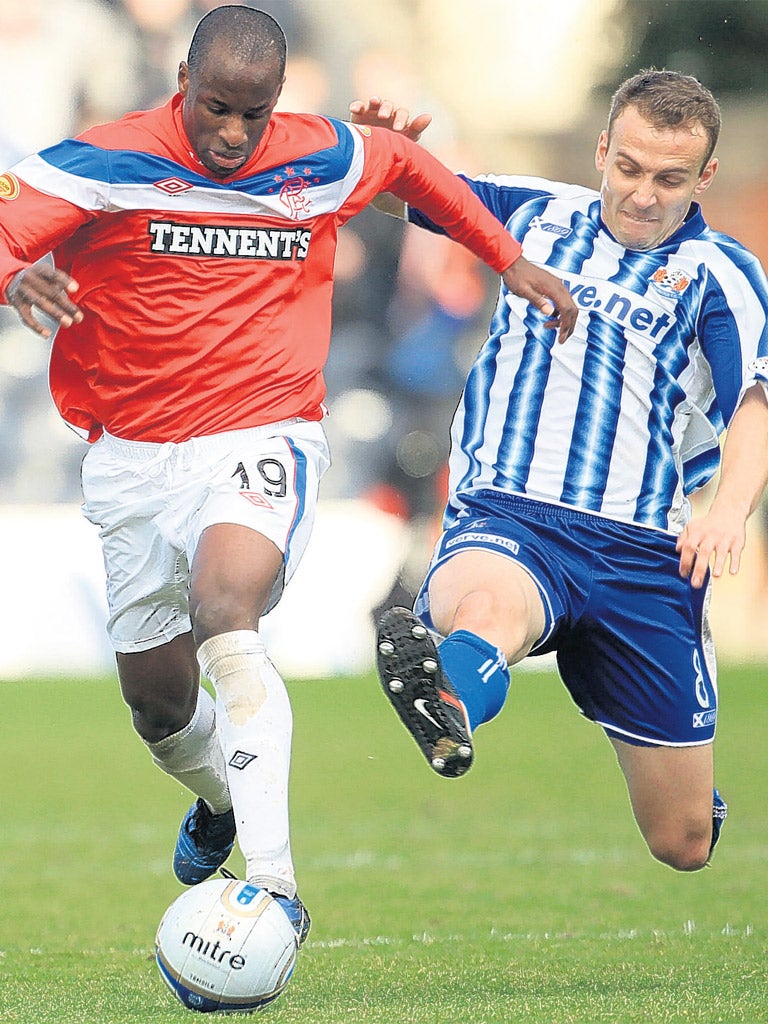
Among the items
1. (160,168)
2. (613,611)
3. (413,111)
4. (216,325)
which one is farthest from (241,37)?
(413,111)

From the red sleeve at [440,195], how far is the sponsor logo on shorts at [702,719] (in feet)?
5.13

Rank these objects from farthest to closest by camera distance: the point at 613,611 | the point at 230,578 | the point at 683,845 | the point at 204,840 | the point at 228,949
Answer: the point at 204,840 → the point at 683,845 → the point at 613,611 → the point at 230,578 → the point at 228,949

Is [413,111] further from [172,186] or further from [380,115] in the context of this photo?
[172,186]

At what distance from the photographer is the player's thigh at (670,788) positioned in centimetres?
550

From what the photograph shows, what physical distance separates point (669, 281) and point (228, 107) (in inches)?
63.7

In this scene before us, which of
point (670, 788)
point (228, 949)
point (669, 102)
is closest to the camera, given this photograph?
point (228, 949)

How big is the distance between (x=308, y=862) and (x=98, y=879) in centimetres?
108

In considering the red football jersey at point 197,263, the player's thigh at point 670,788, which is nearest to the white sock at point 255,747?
the red football jersey at point 197,263

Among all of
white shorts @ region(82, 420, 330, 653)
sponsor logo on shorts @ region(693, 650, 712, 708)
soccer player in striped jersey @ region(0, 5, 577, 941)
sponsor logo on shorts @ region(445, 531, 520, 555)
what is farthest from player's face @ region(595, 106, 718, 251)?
sponsor logo on shorts @ region(693, 650, 712, 708)

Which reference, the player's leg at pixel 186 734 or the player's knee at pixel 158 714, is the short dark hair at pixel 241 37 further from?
the player's knee at pixel 158 714

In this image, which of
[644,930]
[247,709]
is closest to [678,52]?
[644,930]

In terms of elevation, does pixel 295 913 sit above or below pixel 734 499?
below

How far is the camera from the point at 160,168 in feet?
15.7

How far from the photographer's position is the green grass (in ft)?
15.7
